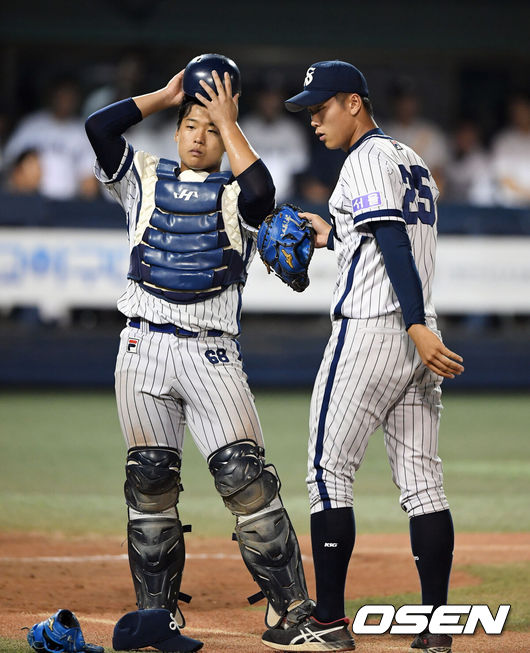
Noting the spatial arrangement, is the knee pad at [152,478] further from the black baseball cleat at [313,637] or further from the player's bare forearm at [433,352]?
the player's bare forearm at [433,352]

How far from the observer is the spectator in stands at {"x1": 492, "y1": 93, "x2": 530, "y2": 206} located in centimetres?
1202

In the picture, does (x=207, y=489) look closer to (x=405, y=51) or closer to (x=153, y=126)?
(x=153, y=126)

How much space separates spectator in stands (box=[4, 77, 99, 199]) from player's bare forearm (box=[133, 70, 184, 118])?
24.5 feet

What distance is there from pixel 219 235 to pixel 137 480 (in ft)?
2.87

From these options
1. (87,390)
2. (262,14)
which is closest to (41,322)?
(87,390)

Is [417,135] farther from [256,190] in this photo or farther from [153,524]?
[153,524]

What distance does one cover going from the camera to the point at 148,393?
12.4 feet

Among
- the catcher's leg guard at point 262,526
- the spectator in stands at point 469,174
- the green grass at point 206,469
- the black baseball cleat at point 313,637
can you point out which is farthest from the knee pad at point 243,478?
the spectator in stands at point 469,174

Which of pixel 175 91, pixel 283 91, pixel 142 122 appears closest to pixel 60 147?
pixel 142 122

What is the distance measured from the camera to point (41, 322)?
35.8 ft

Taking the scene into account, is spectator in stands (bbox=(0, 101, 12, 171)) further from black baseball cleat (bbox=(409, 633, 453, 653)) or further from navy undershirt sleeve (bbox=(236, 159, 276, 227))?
black baseball cleat (bbox=(409, 633, 453, 653))

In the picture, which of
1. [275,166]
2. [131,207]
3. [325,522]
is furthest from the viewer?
[275,166]

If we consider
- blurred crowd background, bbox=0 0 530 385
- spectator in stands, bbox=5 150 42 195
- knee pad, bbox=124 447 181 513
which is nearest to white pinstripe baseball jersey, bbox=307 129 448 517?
knee pad, bbox=124 447 181 513

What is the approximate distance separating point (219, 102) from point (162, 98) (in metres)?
0.27
